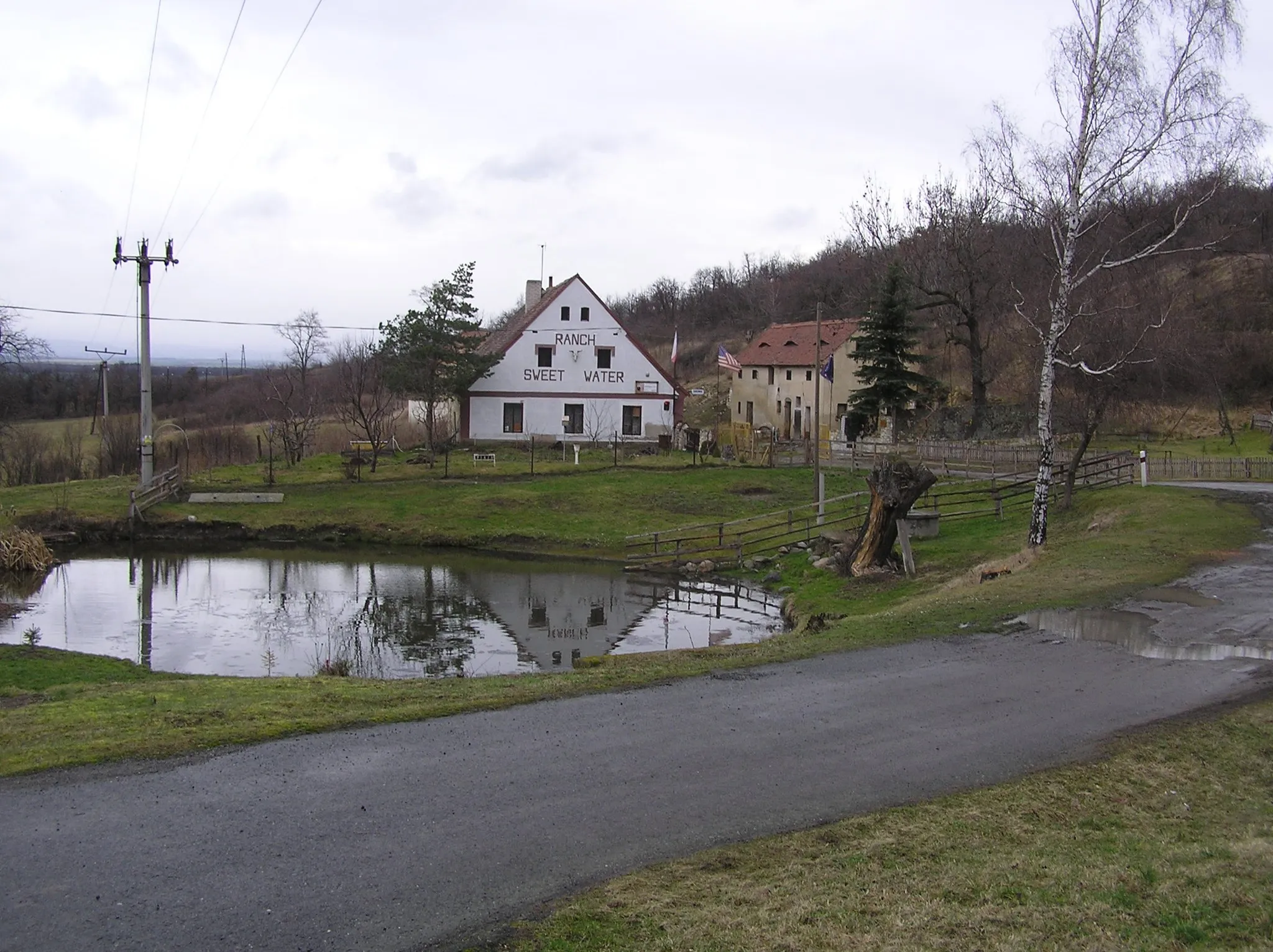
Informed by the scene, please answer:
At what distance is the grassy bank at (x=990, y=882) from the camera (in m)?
6.20

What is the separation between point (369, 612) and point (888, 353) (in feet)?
107

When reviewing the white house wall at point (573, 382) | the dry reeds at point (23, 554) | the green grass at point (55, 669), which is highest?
the white house wall at point (573, 382)

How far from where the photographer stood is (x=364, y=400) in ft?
230

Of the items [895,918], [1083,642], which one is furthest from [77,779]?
[1083,642]

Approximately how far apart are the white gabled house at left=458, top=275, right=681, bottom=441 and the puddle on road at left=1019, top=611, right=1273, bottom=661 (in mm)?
37514

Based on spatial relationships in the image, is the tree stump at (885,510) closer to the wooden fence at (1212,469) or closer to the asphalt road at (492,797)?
the asphalt road at (492,797)

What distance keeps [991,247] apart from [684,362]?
49682 millimetres

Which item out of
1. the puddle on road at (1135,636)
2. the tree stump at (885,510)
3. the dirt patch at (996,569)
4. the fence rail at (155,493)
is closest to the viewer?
the puddle on road at (1135,636)

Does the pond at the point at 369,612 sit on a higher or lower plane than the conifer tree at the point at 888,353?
lower

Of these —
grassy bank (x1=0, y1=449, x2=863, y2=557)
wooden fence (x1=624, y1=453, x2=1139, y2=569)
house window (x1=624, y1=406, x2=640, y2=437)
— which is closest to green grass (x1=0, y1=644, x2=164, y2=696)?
wooden fence (x1=624, y1=453, x2=1139, y2=569)

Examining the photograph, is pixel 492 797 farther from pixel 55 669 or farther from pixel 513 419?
pixel 513 419

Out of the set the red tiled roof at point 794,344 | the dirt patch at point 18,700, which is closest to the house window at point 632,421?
the red tiled roof at point 794,344

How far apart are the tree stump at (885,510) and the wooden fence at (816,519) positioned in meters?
5.50

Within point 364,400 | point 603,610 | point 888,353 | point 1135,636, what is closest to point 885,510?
point 603,610
